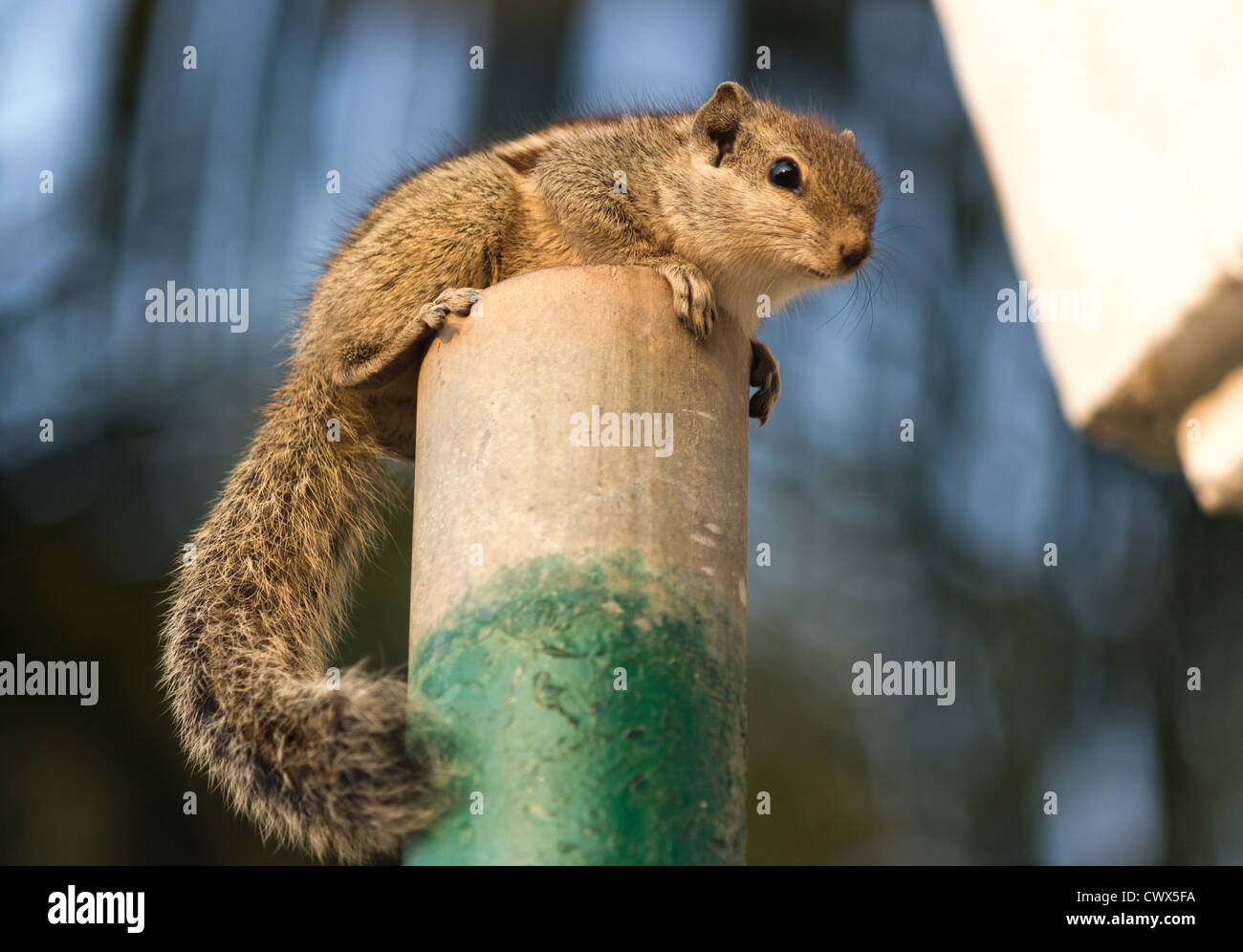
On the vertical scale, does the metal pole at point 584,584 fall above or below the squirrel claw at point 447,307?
below

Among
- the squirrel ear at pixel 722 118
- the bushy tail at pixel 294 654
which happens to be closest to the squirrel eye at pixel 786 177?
the squirrel ear at pixel 722 118

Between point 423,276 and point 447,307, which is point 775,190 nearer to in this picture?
point 423,276

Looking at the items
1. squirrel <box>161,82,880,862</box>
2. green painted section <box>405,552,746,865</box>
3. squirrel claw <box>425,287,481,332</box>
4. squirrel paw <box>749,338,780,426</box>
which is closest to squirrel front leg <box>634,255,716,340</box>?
squirrel <box>161,82,880,862</box>

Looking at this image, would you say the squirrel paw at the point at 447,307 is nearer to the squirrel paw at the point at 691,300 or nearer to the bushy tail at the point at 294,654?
the squirrel paw at the point at 691,300

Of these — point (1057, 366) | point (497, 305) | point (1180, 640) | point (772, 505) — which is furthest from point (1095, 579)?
point (497, 305)

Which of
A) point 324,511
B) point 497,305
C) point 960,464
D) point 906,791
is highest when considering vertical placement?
point 960,464

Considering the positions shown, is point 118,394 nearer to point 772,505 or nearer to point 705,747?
point 772,505

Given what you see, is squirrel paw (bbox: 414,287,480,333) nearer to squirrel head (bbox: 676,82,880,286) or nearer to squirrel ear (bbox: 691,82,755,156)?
squirrel head (bbox: 676,82,880,286)
